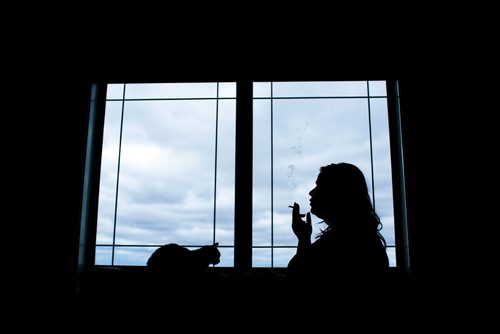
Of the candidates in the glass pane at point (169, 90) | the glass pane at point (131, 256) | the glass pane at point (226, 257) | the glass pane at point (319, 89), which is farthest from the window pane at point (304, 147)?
the glass pane at point (131, 256)

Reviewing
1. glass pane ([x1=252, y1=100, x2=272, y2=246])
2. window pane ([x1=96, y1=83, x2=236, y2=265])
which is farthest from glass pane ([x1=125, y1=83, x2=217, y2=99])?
glass pane ([x1=252, y1=100, x2=272, y2=246])

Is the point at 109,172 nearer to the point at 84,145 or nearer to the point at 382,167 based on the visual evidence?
the point at 84,145

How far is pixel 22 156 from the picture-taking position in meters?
2.43

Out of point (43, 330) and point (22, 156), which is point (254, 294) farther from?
point (22, 156)

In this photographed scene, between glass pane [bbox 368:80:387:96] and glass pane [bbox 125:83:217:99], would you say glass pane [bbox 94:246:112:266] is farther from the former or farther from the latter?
glass pane [bbox 368:80:387:96]

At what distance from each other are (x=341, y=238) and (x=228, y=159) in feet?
4.15

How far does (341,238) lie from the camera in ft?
4.67

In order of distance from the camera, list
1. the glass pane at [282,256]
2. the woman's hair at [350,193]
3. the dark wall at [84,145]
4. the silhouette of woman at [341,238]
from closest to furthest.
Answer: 1. the silhouette of woman at [341,238]
2. the woman's hair at [350,193]
3. the dark wall at [84,145]
4. the glass pane at [282,256]

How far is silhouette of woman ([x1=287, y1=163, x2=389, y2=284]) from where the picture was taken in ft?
4.46

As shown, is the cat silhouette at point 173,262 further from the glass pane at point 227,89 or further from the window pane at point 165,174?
the glass pane at point 227,89

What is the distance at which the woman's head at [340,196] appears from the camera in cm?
151

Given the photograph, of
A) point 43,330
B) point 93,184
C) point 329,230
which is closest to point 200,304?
point 329,230

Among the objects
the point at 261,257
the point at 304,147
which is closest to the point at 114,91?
the point at 304,147

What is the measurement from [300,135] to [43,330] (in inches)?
71.6
